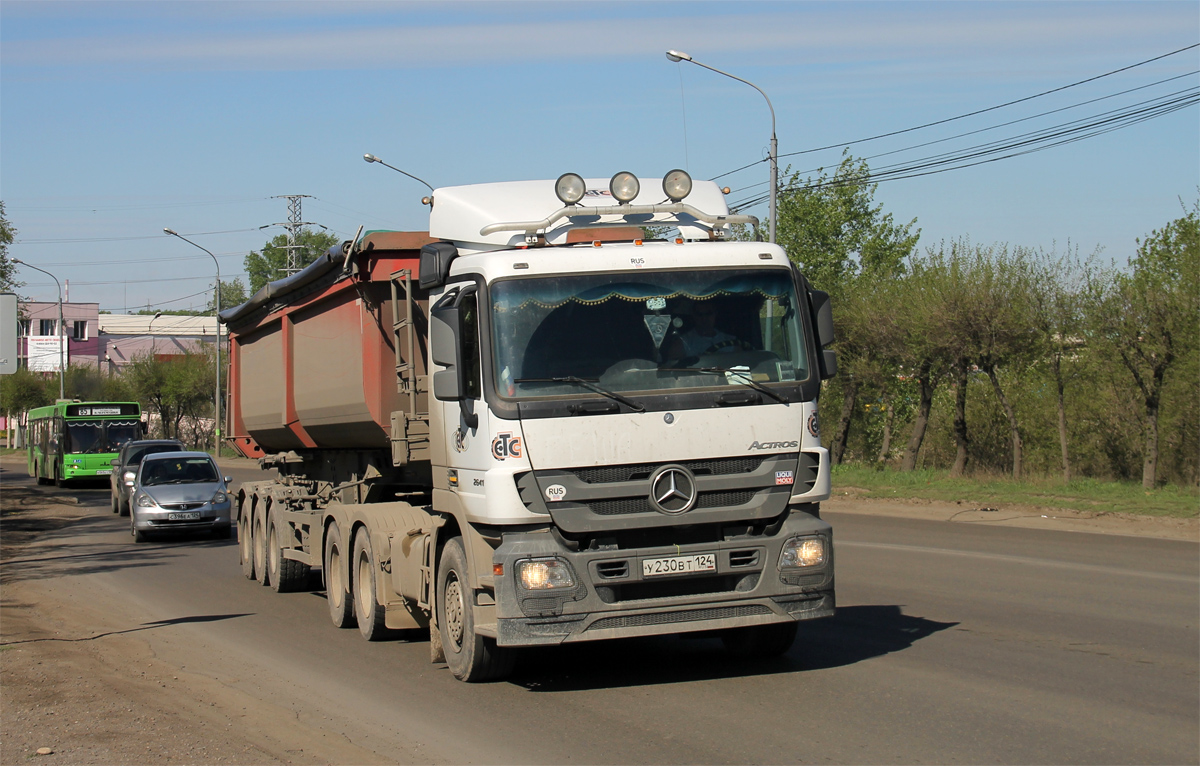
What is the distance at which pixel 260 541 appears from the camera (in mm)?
14945

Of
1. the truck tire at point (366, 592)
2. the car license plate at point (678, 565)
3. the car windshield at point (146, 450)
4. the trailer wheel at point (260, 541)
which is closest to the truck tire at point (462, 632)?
the car license plate at point (678, 565)

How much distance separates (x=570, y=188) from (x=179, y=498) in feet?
51.0

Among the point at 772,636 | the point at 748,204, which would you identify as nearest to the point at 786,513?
the point at 772,636

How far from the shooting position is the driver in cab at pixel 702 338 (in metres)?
7.74

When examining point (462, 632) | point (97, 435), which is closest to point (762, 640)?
point (462, 632)

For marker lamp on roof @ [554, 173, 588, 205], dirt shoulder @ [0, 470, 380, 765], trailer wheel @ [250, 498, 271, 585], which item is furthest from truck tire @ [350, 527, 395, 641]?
trailer wheel @ [250, 498, 271, 585]

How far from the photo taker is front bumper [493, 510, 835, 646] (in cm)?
726

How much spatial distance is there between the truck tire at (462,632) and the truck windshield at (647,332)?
1.36 meters

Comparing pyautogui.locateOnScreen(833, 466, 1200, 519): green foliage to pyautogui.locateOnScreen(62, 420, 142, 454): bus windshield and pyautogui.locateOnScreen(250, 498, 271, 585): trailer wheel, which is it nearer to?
pyautogui.locateOnScreen(250, 498, 271, 585): trailer wheel

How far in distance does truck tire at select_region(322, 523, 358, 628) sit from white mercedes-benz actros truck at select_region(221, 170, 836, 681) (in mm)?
2117

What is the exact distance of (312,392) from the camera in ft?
40.3

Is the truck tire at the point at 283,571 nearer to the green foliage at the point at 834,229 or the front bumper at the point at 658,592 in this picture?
the front bumper at the point at 658,592

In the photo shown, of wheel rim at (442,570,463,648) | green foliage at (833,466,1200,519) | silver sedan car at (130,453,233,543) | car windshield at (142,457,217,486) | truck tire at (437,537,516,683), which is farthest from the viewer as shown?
car windshield at (142,457,217,486)

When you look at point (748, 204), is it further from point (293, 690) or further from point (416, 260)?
point (293, 690)
